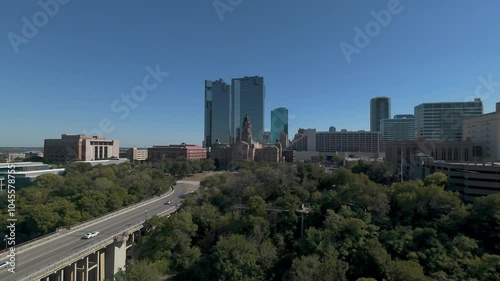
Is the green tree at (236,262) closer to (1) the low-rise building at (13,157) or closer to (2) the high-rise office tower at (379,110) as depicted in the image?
(1) the low-rise building at (13,157)

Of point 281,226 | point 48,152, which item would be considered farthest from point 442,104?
point 48,152

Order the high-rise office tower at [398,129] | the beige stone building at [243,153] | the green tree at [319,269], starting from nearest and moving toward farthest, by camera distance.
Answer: the green tree at [319,269] < the beige stone building at [243,153] < the high-rise office tower at [398,129]

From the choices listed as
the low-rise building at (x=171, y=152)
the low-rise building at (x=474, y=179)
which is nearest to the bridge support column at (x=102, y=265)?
the low-rise building at (x=474, y=179)

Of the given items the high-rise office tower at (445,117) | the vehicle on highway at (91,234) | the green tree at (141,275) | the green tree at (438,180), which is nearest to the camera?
the green tree at (141,275)

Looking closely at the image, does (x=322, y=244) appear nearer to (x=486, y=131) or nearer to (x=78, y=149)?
(x=486, y=131)

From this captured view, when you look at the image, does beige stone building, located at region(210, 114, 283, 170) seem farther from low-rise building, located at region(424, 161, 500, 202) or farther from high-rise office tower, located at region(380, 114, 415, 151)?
high-rise office tower, located at region(380, 114, 415, 151)
